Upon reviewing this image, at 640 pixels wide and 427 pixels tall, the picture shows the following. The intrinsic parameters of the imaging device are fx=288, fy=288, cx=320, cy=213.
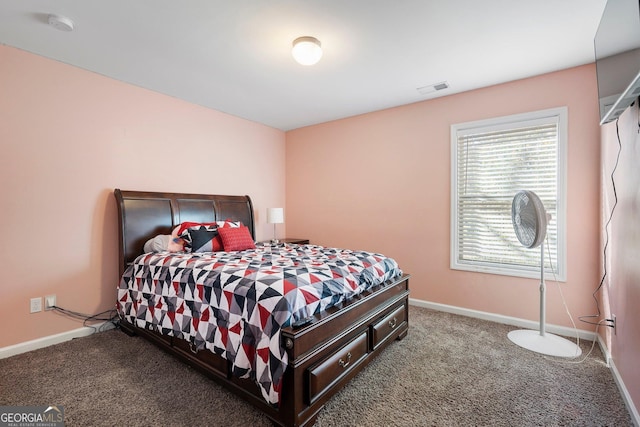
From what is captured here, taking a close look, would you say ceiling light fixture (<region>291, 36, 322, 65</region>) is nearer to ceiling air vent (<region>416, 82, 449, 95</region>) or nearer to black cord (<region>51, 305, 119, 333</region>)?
ceiling air vent (<region>416, 82, 449, 95</region>)

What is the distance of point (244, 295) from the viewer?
1678 mm

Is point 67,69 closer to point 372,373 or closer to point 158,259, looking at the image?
point 158,259

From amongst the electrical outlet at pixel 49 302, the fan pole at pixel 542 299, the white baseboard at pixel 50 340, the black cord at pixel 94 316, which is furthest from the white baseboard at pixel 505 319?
the electrical outlet at pixel 49 302

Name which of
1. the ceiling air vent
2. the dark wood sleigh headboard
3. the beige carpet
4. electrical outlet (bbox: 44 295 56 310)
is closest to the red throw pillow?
the dark wood sleigh headboard

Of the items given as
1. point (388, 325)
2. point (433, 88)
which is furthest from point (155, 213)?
point (433, 88)

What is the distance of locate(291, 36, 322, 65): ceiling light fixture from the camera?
2.23 m

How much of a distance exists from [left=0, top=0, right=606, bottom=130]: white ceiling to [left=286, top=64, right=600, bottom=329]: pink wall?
10.4 inches

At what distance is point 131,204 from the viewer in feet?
9.57

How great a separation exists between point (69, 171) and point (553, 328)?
4.83 m

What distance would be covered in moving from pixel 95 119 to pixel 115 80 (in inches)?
18.5

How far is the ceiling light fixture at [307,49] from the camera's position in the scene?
223cm

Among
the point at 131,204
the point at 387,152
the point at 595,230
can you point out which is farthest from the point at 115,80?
the point at 595,230

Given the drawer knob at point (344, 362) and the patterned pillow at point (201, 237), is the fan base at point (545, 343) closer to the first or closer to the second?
the drawer knob at point (344, 362)

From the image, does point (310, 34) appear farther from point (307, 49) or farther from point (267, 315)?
point (267, 315)
